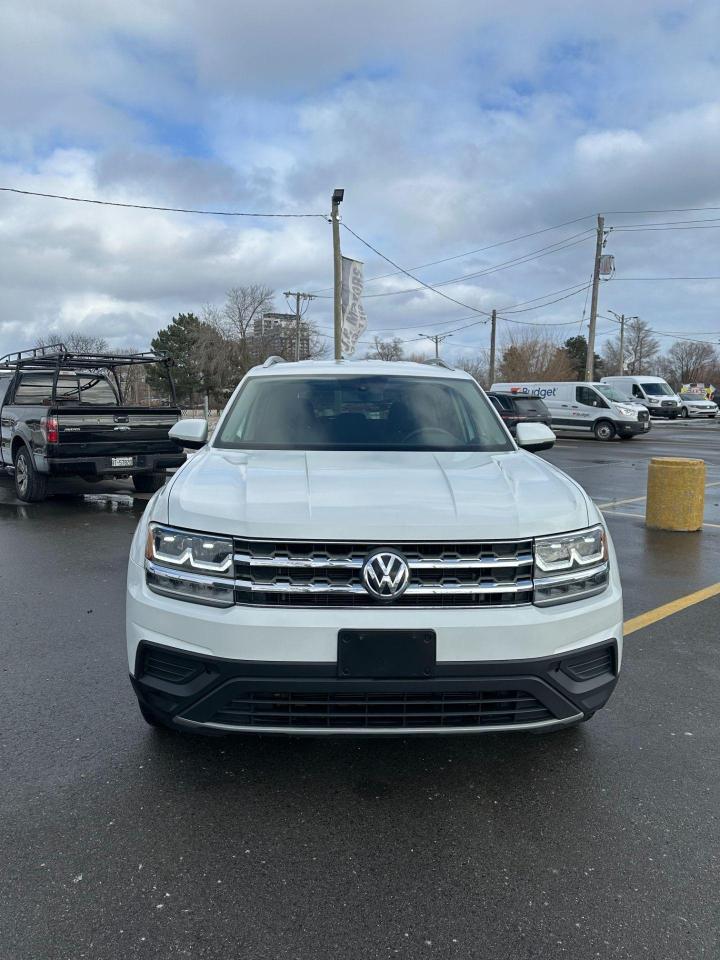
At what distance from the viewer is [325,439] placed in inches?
155

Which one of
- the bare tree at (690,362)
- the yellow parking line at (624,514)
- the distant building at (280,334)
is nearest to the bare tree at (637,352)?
the bare tree at (690,362)

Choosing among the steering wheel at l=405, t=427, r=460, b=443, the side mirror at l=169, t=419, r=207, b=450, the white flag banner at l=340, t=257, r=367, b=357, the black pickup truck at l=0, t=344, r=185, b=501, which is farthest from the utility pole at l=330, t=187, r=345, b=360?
the steering wheel at l=405, t=427, r=460, b=443

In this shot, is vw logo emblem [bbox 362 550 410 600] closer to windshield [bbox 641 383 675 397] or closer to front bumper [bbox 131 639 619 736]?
front bumper [bbox 131 639 619 736]

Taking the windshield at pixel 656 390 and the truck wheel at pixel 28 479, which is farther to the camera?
the windshield at pixel 656 390

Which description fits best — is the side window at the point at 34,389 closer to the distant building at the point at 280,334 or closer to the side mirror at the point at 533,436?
the side mirror at the point at 533,436

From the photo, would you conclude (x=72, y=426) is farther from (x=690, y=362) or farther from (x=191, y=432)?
(x=690, y=362)

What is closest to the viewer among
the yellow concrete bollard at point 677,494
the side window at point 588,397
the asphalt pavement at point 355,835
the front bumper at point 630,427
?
the asphalt pavement at point 355,835

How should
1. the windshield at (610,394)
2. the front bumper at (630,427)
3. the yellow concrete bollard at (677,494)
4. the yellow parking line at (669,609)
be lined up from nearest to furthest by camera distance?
the yellow parking line at (669,609) < the yellow concrete bollard at (677,494) < the front bumper at (630,427) < the windshield at (610,394)

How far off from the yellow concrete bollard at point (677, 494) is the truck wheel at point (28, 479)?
7721 millimetres

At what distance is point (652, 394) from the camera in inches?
1419

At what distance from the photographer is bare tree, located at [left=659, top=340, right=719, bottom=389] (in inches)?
4181

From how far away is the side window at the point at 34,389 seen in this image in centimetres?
1039

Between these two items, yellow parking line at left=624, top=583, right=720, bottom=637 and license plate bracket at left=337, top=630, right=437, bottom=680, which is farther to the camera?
yellow parking line at left=624, top=583, right=720, bottom=637

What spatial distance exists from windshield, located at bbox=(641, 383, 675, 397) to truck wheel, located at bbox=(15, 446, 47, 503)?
32.0 metres
